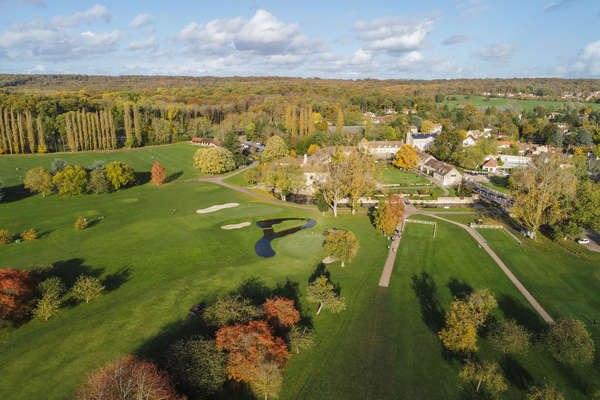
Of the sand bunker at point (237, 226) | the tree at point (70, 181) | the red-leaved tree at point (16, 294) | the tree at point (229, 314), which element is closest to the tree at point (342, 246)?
the tree at point (229, 314)

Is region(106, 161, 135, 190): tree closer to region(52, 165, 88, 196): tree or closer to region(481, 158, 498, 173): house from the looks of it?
region(52, 165, 88, 196): tree

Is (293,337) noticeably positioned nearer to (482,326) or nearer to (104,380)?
(104,380)

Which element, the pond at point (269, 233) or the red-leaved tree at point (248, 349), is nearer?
the red-leaved tree at point (248, 349)

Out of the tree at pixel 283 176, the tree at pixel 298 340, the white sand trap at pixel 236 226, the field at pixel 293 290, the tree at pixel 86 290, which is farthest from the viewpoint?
the tree at pixel 283 176

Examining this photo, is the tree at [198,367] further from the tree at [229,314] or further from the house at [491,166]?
the house at [491,166]

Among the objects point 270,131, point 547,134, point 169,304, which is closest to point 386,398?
point 169,304

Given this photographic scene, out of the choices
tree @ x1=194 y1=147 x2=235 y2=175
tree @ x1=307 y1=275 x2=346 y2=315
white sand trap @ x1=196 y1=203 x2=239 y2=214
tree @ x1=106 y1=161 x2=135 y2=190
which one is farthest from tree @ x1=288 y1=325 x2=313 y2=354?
tree @ x1=194 y1=147 x2=235 y2=175

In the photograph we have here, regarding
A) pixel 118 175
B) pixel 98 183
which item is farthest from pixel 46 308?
pixel 118 175
